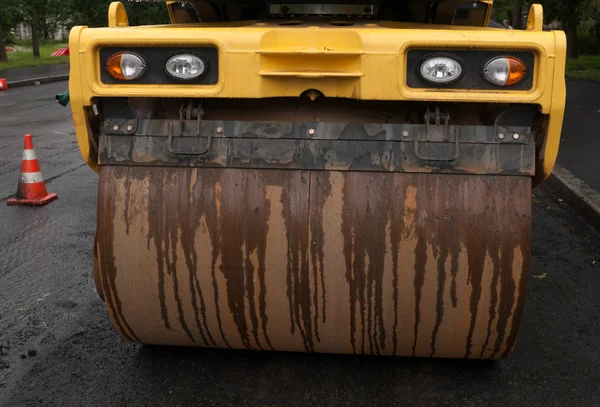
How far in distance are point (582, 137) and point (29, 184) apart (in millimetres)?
7434

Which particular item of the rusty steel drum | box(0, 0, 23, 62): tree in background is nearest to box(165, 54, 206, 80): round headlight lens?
the rusty steel drum

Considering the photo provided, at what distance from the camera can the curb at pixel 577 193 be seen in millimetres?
6418

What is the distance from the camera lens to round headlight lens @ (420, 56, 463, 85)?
274 cm

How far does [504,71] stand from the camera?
8.95ft

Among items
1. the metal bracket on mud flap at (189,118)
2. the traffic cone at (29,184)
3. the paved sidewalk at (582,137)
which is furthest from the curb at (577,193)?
the traffic cone at (29,184)

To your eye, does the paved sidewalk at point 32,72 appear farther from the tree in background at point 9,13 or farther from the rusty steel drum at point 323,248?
the rusty steel drum at point 323,248

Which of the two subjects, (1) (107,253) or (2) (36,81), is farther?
(2) (36,81)

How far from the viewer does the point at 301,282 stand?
2969mm

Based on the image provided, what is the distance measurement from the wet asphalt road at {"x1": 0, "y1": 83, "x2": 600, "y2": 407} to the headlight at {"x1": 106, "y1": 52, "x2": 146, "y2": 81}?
141 cm

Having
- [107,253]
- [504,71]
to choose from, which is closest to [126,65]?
[107,253]

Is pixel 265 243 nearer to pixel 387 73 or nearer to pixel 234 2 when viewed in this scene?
pixel 387 73

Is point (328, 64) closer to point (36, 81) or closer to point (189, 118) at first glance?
point (189, 118)

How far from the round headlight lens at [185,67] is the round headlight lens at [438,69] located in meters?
0.84

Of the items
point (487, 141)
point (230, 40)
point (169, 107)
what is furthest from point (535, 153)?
point (169, 107)
